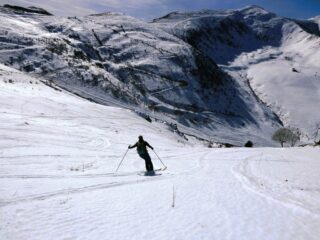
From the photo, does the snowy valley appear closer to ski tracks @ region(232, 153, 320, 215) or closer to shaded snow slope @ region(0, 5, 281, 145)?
ski tracks @ region(232, 153, 320, 215)

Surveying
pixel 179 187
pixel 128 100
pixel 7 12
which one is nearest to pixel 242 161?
pixel 179 187

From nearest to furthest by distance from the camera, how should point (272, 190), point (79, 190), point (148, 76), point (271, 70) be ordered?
point (79, 190) → point (272, 190) → point (148, 76) → point (271, 70)

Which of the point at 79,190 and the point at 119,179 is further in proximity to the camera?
the point at 119,179

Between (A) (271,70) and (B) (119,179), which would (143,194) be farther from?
(A) (271,70)

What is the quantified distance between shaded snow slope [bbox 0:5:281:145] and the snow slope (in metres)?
56.1

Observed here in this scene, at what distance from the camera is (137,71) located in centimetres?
10594

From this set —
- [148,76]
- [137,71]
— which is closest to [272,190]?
[148,76]

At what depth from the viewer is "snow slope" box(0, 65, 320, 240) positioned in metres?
9.81

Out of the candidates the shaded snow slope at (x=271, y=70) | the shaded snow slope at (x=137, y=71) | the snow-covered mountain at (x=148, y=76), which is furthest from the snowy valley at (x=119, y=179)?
the shaded snow slope at (x=271, y=70)

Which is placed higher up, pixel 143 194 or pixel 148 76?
pixel 148 76

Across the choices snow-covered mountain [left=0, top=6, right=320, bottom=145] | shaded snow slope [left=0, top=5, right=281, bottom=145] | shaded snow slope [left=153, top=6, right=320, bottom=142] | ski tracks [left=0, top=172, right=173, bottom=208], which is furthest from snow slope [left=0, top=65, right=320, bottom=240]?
shaded snow slope [left=153, top=6, right=320, bottom=142]

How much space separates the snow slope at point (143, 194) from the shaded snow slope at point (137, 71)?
5611cm

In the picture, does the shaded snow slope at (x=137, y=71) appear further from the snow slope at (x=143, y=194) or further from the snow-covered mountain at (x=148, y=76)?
the snow slope at (x=143, y=194)

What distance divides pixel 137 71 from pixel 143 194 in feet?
310
